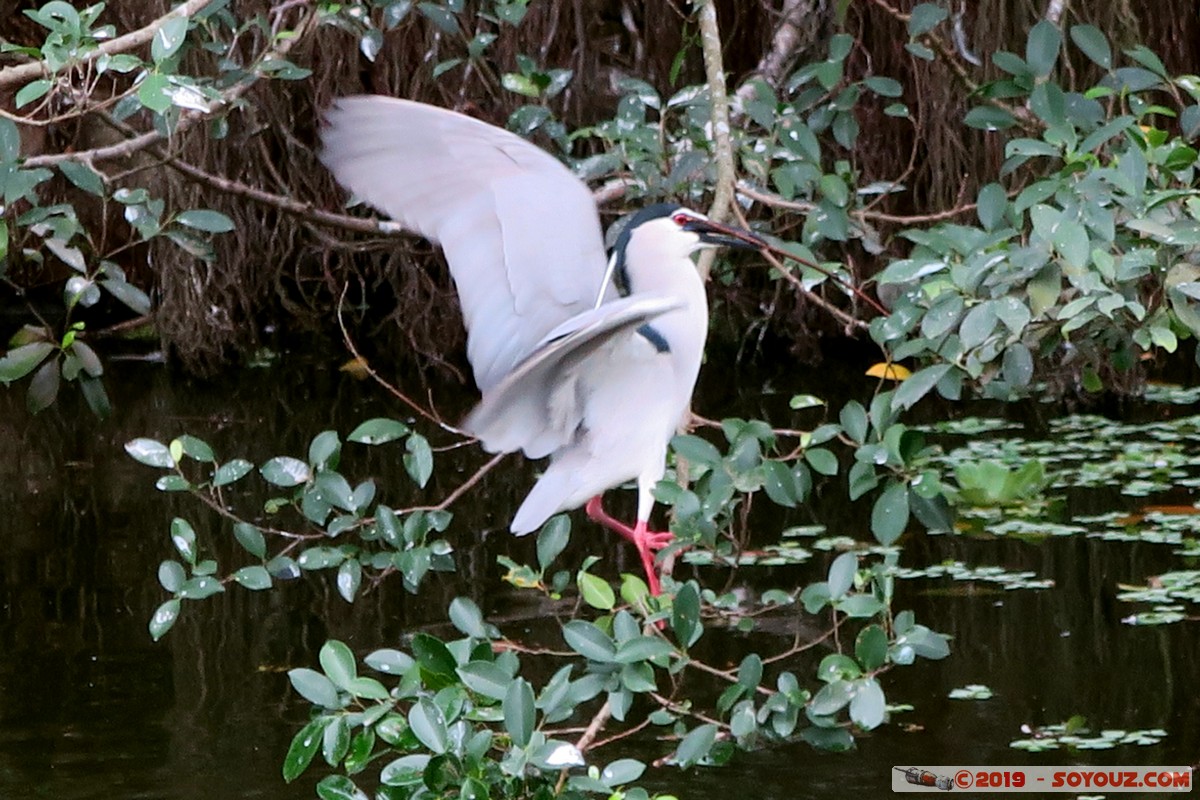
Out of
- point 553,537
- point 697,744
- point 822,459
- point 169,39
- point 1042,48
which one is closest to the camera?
point 697,744

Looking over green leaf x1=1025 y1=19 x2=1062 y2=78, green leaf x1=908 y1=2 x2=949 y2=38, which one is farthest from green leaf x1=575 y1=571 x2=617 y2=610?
green leaf x1=908 y1=2 x2=949 y2=38

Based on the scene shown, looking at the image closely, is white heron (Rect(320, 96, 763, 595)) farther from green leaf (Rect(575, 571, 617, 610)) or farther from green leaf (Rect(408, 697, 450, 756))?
green leaf (Rect(408, 697, 450, 756))

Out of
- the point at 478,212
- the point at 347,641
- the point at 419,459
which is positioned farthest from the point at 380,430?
the point at 347,641

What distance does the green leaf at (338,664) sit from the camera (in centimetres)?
158

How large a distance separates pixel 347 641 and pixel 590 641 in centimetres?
184

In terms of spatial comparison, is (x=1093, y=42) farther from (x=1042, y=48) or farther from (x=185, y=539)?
(x=185, y=539)

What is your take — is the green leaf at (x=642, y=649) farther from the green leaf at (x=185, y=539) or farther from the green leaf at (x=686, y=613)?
the green leaf at (x=185, y=539)

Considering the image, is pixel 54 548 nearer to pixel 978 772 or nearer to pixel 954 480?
pixel 954 480

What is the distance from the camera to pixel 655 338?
2.27 metres

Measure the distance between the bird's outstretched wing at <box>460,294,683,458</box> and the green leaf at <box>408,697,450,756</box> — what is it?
49cm

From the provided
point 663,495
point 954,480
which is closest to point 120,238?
point 954,480

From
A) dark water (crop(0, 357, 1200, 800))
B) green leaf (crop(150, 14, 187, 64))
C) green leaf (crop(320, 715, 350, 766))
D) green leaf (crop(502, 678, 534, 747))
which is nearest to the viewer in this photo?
green leaf (crop(502, 678, 534, 747))

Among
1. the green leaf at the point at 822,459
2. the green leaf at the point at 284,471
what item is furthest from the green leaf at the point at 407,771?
the green leaf at the point at 284,471

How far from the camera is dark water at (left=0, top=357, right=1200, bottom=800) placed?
2.71m
